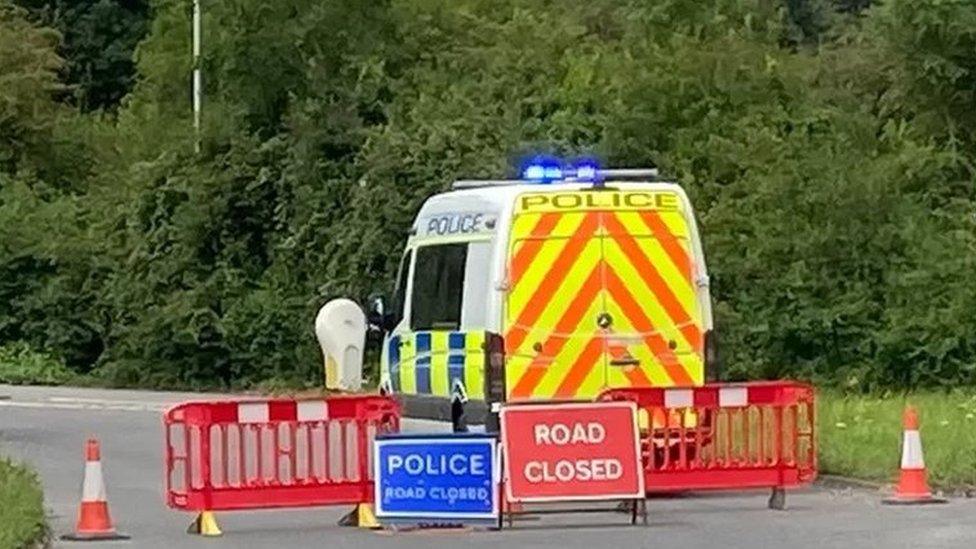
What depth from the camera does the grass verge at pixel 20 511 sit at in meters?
14.1

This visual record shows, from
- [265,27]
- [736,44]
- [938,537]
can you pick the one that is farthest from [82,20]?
[938,537]

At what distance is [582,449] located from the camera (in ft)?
54.2

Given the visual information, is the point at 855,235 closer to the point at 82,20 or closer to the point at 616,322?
the point at 616,322

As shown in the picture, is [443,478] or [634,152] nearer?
[443,478]

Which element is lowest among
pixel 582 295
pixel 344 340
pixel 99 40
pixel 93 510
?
pixel 93 510

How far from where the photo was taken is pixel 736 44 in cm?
3544

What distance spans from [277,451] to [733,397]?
133 inches

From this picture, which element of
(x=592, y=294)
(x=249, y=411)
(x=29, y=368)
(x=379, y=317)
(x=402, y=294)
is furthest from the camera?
(x=29, y=368)

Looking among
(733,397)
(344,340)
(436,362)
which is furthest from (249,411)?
(344,340)

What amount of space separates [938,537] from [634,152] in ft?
66.1

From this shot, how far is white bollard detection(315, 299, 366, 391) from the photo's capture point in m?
30.3

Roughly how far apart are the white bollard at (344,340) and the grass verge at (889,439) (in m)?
6.95

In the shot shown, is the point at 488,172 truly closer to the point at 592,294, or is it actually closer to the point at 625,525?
the point at 592,294

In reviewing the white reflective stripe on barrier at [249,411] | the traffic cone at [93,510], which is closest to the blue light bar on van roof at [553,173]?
the white reflective stripe on barrier at [249,411]
